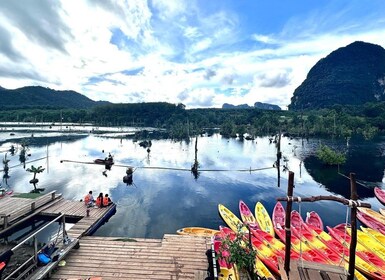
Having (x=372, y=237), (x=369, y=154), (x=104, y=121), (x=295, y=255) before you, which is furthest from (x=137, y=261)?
(x=104, y=121)

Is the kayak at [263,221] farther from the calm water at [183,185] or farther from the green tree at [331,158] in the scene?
the green tree at [331,158]

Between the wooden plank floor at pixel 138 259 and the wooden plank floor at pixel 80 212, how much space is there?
3.05 m

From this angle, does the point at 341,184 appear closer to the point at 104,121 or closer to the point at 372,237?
the point at 372,237

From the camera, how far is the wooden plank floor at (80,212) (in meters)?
17.7

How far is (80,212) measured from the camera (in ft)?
68.4

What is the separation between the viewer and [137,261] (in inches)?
486

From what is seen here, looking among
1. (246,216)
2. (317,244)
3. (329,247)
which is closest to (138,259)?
(317,244)

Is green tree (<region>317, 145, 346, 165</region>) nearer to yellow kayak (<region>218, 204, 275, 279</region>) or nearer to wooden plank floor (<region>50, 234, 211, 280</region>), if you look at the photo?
yellow kayak (<region>218, 204, 275, 279</region>)

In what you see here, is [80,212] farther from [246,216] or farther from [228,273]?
[246,216]

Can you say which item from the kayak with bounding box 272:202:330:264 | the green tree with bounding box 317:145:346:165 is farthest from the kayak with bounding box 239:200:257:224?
the green tree with bounding box 317:145:346:165

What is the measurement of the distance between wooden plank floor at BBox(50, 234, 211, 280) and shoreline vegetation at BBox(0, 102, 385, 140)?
62197 mm

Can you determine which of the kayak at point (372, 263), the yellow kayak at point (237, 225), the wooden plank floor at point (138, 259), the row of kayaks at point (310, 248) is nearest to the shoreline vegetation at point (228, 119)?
the yellow kayak at point (237, 225)

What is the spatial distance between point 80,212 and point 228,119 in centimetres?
12433

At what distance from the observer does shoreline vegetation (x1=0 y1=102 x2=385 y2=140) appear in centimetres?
10131
